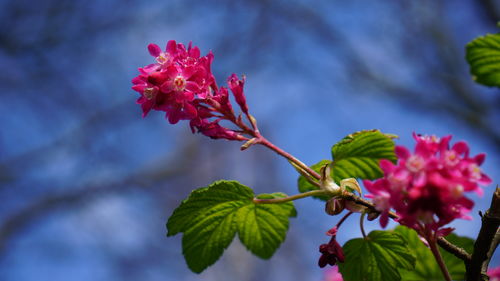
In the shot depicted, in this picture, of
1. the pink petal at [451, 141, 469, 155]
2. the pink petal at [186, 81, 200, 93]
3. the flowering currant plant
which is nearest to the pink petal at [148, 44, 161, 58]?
the flowering currant plant

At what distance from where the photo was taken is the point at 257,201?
4.02 feet

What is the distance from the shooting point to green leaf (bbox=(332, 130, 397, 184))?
126 centimetres

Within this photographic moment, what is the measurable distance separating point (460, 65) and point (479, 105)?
1.08m

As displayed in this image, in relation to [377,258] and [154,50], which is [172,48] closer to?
[154,50]

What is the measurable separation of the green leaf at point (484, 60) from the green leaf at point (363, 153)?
380 mm

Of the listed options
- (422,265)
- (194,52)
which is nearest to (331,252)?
(422,265)

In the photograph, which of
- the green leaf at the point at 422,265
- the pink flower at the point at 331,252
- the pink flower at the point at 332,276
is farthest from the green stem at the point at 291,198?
the pink flower at the point at 332,276

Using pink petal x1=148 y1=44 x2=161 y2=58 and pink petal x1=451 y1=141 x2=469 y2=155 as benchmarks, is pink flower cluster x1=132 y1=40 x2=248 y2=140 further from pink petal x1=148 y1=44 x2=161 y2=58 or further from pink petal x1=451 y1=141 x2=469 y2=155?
pink petal x1=451 y1=141 x2=469 y2=155

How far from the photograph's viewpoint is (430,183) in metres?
0.86

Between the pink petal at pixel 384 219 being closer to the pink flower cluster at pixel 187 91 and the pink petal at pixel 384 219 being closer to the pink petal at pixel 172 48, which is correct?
the pink flower cluster at pixel 187 91

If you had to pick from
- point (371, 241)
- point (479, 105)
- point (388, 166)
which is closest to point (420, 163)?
point (388, 166)

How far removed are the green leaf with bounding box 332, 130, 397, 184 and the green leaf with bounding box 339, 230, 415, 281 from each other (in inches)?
6.2

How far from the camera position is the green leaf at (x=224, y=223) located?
4.00 feet

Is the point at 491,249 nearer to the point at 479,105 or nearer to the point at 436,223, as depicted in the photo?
the point at 436,223
